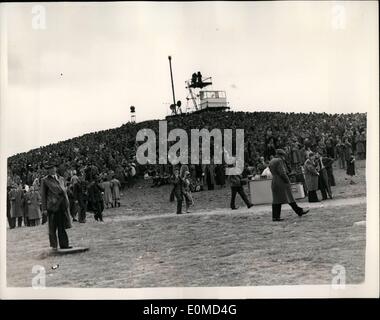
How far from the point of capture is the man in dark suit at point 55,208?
7156mm

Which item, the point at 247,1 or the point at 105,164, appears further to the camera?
the point at 105,164

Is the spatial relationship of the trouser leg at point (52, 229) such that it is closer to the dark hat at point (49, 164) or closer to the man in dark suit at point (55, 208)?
the man in dark suit at point (55, 208)

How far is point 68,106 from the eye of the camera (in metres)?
7.23

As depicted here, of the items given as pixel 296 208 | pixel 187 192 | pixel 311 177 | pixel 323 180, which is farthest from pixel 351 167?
pixel 187 192

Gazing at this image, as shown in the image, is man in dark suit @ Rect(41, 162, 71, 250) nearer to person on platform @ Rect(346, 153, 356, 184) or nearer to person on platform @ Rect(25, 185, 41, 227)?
person on platform @ Rect(25, 185, 41, 227)

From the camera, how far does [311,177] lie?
7.48 meters

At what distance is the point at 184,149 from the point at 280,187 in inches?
52.7

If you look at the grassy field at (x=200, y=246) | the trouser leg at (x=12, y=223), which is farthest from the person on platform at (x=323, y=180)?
the trouser leg at (x=12, y=223)

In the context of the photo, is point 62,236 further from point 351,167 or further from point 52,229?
point 351,167

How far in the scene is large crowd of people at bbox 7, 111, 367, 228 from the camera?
725cm

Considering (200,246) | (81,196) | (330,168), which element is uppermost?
(330,168)

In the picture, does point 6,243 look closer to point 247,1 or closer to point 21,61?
point 21,61
